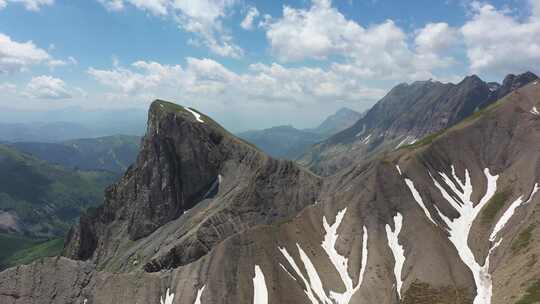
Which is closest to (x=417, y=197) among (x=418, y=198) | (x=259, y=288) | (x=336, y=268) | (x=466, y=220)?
(x=418, y=198)

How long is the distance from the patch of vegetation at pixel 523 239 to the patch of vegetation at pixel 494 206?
67.8 ft

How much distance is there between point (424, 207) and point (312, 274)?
49719 mm

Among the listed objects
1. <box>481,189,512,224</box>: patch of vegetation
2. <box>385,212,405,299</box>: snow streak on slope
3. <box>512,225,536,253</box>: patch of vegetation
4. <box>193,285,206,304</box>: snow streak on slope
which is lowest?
<box>193,285,206,304</box>: snow streak on slope

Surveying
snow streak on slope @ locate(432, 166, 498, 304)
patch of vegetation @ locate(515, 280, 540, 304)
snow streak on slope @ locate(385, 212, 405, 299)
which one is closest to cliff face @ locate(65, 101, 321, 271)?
snow streak on slope @ locate(385, 212, 405, 299)

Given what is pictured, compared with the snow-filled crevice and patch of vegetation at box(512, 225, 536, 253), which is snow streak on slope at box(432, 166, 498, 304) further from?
patch of vegetation at box(512, 225, 536, 253)

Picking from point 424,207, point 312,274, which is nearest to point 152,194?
point 312,274

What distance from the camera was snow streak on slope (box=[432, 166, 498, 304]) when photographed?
116875mm

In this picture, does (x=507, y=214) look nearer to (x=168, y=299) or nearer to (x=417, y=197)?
(x=417, y=197)

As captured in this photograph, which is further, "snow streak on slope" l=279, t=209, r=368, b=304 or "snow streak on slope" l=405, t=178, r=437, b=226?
"snow streak on slope" l=405, t=178, r=437, b=226

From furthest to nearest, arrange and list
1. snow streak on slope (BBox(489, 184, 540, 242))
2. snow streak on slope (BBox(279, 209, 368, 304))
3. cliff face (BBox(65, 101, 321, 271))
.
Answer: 1. cliff face (BBox(65, 101, 321, 271))
2. snow streak on slope (BBox(489, 184, 540, 242))
3. snow streak on slope (BBox(279, 209, 368, 304))

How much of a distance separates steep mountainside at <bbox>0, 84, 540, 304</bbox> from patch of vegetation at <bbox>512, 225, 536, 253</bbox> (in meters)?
0.39

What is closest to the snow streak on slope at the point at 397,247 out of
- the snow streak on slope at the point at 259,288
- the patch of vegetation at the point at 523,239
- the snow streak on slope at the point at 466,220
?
the snow streak on slope at the point at 466,220

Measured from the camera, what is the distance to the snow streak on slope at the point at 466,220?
116875mm

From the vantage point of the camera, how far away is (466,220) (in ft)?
486
